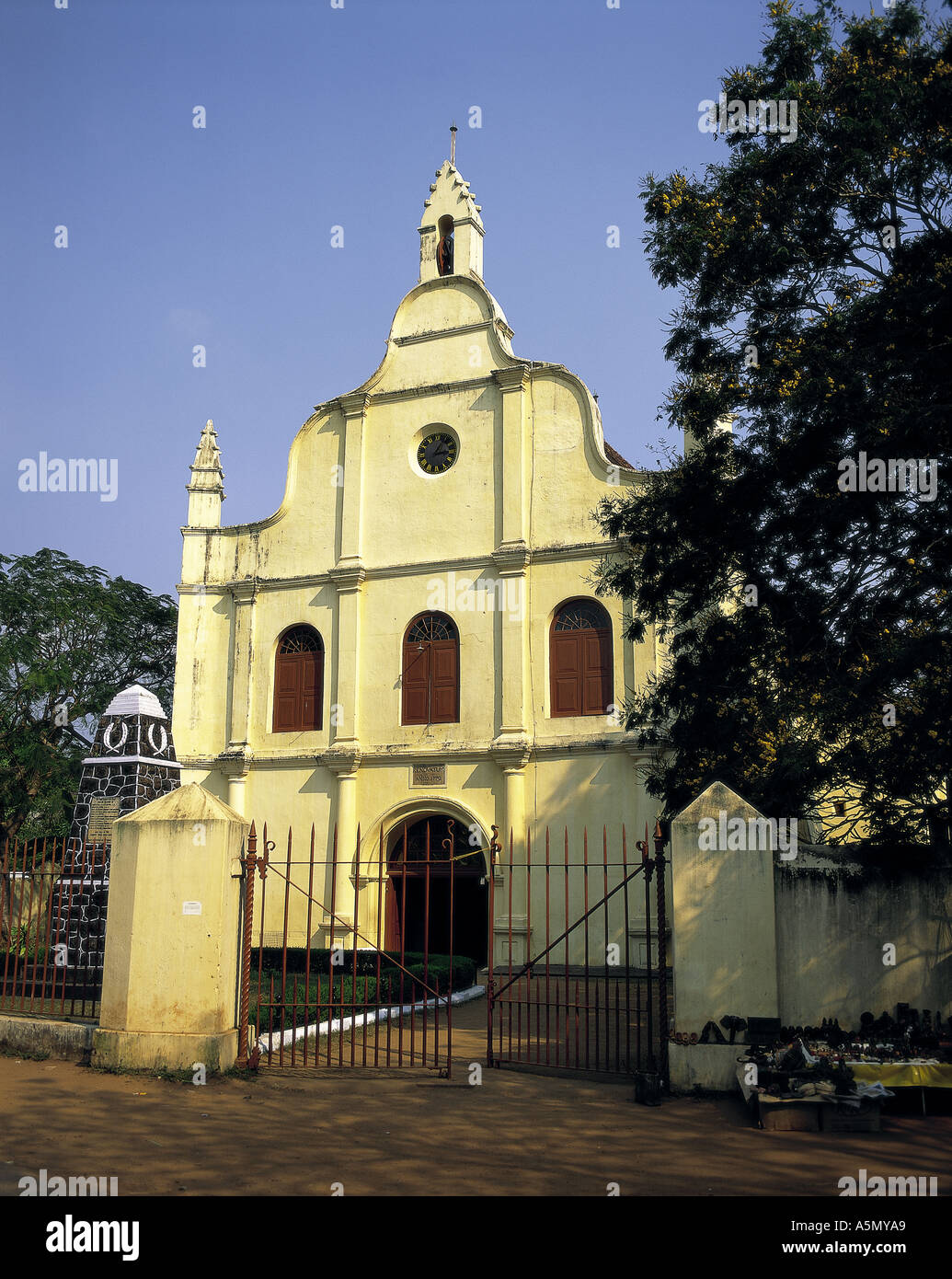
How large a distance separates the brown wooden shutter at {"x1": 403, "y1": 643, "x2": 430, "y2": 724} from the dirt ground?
34.6 ft

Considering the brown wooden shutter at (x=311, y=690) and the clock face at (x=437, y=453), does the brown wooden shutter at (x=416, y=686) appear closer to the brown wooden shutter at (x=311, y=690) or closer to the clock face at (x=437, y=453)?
the brown wooden shutter at (x=311, y=690)

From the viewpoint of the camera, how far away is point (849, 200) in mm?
10344

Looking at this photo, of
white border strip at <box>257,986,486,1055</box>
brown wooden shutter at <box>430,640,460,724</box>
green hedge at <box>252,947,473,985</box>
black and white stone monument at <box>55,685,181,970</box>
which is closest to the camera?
white border strip at <box>257,986,486,1055</box>

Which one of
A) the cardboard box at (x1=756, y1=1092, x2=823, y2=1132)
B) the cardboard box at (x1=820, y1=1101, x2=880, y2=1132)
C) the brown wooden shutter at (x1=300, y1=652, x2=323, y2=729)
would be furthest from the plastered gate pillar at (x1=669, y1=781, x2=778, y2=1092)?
the brown wooden shutter at (x1=300, y1=652, x2=323, y2=729)

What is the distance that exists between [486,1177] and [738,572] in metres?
7.68

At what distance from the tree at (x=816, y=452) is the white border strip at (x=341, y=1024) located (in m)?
4.26

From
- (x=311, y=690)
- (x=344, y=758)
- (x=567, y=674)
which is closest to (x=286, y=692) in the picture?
(x=311, y=690)

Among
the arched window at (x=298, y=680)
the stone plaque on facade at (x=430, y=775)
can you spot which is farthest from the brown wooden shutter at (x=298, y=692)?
the stone plaque on facade at (x=430, y=775)

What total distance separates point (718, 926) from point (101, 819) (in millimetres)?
8449

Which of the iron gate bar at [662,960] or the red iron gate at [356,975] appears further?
the red iron gate at [356,975]

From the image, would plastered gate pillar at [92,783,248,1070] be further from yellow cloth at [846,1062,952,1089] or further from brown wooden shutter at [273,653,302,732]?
brown wooden shutter at [273,653,302,732]

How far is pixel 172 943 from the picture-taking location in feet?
29.2

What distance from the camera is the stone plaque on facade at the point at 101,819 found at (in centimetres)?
1323

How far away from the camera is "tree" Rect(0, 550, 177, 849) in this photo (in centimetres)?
2277
